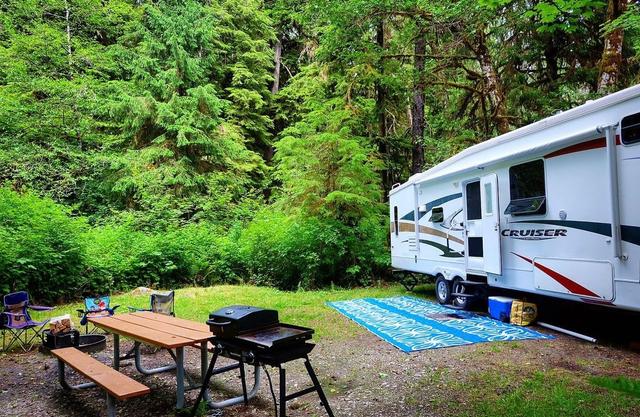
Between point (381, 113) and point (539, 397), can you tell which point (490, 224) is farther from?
point (381, 113)

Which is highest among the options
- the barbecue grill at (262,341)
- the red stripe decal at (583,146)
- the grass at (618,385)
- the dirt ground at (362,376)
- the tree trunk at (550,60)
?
the tree trunk at (550,60)

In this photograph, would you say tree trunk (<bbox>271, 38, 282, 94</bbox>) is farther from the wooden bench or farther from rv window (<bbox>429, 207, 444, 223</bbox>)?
the wooden bench

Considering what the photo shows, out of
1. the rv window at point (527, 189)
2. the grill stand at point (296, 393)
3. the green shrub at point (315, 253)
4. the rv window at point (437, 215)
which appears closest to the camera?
the grill stand at point (296, 393)

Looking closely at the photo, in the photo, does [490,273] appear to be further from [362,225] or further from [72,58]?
[72,58]

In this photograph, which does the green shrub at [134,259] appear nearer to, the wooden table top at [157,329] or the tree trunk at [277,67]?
the wooden table top at [157,329]

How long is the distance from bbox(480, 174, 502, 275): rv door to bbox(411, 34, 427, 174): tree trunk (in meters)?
5.02

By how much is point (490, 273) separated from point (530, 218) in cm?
117

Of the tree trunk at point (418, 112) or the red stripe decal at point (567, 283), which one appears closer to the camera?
the red stripe decal at point (567, 283)

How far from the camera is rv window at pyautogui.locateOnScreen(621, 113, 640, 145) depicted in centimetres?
465

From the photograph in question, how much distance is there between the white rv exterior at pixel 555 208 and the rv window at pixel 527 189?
15 millimetres

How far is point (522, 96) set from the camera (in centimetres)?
1067

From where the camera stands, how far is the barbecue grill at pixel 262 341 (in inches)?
119

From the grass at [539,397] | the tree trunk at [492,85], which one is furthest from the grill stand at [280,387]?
the tree trunk at [492,85]

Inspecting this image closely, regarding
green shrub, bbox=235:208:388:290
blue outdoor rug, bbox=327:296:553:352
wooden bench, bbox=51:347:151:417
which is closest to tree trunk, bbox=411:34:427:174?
green shrub, bbox=235:208:388:290
